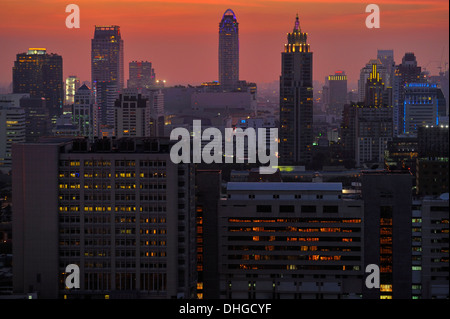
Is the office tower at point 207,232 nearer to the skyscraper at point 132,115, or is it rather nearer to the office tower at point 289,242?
the office tower at point 289,242

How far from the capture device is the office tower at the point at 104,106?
54281 millimetres

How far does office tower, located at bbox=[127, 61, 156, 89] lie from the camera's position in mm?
70250

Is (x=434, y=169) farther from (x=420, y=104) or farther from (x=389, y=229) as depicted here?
(x=420, y=104)

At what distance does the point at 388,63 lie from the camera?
68.9 m

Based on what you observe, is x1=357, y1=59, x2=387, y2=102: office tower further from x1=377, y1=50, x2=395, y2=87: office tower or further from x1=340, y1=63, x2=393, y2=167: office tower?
x1=340, y1=63, x2=393, y2=167: office tower

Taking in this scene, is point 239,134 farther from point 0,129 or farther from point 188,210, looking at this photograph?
point 188,210

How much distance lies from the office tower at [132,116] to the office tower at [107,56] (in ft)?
45.2

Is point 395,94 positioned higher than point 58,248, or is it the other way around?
point 395,94

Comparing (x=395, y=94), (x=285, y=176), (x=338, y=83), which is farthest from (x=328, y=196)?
(x=338, y=83)

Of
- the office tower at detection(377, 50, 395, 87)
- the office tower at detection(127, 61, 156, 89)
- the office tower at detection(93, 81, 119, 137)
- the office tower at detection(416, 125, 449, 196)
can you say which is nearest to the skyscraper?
the office tower at detection(93, 81, 119, 137)

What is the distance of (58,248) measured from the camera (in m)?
19.0

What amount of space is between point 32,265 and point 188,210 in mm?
3066

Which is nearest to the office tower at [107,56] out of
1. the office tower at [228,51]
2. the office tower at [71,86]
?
the office tower at [71,86]

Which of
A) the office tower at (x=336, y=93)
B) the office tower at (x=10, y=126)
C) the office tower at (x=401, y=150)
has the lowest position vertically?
the office tower at (x=401, y=150)
